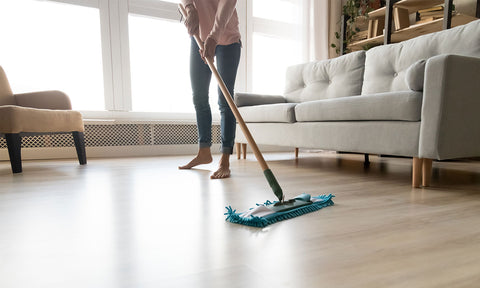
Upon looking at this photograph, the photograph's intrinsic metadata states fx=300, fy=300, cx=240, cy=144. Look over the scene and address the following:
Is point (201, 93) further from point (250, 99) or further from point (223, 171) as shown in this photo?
point (250, 99)

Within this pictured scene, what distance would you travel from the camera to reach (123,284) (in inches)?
19.1

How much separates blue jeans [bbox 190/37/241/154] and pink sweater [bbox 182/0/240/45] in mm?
49

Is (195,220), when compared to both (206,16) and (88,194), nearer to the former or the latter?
(88,194)

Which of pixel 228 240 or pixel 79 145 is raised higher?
pixel 79 145

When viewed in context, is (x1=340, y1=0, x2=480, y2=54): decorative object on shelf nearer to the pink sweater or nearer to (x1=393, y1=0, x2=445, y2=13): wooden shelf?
(x1=393, y1=0, x2=445, y2=13): wooden shelf

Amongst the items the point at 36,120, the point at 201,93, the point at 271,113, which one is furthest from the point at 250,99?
the point at 36,120

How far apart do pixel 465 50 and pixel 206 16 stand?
1.44 m

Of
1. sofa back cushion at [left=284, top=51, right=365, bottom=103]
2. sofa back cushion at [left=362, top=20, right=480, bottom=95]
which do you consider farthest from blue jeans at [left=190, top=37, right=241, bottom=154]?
sofa back cushion at [left=284, top=51, right=365, bottom=103]

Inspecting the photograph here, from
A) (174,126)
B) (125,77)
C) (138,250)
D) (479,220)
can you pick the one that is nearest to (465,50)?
(479,220)

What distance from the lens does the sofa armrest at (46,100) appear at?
2.25m

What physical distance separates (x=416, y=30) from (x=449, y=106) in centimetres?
228

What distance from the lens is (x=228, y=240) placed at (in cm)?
68

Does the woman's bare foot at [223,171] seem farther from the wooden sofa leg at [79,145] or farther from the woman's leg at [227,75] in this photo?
the wooden sofa leg at [79,145]

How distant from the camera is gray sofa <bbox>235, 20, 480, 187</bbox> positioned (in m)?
1.20
